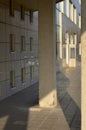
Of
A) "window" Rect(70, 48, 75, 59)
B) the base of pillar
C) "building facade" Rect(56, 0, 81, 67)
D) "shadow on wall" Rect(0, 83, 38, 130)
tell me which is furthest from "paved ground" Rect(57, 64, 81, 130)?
"window" Rect(70, 48, 75, 59)

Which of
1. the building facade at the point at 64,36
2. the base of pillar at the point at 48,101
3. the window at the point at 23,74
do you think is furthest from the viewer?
the building facade at the point at 64,36

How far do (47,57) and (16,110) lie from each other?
89.3 inches

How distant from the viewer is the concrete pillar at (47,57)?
14.6 meters

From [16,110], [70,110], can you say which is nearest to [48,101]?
[70,110]

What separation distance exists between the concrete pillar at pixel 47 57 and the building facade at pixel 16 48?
3020 mm

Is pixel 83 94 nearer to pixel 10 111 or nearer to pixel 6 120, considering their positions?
pixel 6 120

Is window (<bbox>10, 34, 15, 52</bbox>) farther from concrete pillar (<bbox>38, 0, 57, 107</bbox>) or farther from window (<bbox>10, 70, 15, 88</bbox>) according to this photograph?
concrete pillar (<bbox>38, 0, 57, 107</bbox>)

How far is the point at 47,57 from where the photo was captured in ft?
48.0

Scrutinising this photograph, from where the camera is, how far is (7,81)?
18.0 metres

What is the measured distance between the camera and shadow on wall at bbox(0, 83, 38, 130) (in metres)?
11.5

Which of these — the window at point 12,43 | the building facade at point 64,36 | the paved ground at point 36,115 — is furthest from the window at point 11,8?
the building facade at point 64,36

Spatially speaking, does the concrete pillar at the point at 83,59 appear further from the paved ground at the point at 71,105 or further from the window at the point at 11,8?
the window at the point at 11,8

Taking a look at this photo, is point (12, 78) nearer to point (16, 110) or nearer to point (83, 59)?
point (16, 110)

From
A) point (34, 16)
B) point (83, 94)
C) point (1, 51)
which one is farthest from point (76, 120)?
point (34, 16)
